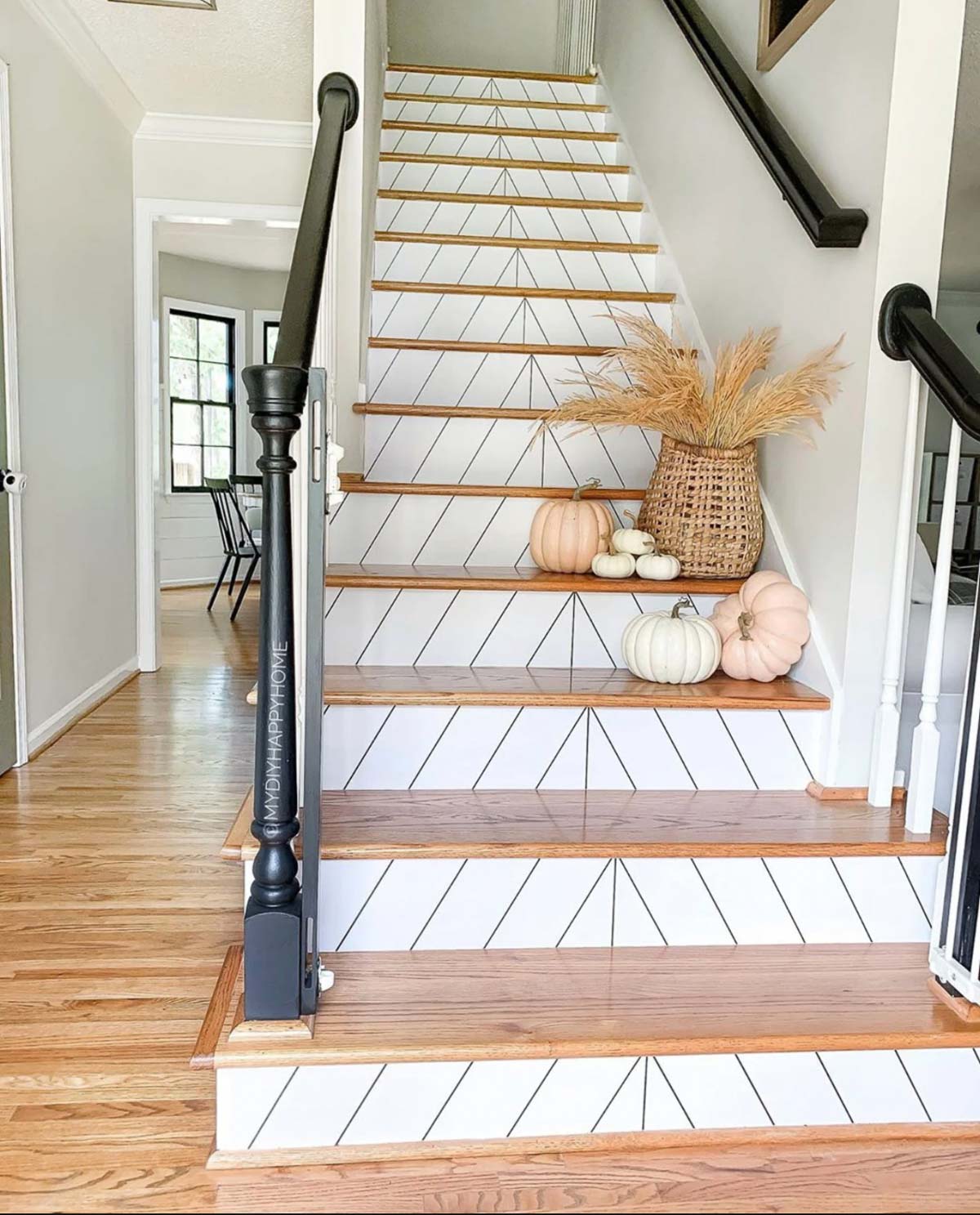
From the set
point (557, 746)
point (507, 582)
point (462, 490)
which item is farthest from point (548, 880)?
point (462, 490)

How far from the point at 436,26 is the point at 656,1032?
18.9 ft

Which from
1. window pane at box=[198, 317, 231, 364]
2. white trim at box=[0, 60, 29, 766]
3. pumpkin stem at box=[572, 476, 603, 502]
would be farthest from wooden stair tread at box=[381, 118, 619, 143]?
window pane at box=[198, 317, 231, 364]

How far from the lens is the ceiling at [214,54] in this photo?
3281 mm

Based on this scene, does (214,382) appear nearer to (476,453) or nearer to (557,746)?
(476,453)

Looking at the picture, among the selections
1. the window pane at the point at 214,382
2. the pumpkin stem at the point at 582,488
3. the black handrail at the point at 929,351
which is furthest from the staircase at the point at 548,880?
the window pane at the point at 214,382

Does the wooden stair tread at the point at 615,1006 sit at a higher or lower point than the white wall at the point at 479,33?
lower

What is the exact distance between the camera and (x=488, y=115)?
383cm

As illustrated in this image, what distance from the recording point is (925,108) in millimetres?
1665

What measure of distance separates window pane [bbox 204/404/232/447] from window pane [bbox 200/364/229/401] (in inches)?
3.0

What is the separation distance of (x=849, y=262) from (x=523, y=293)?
1.20 metres

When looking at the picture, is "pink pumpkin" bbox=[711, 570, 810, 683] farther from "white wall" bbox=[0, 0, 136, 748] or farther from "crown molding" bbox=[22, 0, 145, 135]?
"crown molding" bbox=[22, 0, 145, 135]

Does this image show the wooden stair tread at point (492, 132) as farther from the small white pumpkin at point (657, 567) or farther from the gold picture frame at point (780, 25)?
the small white pumpkin at point (657, 567)

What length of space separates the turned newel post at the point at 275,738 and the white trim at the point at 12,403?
2171mm

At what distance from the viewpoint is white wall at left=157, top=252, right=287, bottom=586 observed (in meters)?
7.41
